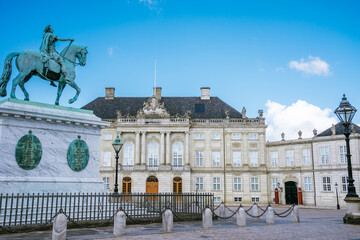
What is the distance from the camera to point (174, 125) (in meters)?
45.6

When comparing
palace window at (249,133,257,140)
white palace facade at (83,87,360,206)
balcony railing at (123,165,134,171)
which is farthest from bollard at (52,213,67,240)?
palace window at (249,133,257,140)

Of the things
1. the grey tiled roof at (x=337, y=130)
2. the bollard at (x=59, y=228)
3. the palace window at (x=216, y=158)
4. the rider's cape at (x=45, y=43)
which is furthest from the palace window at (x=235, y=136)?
the bollard at (x=59, y=228)

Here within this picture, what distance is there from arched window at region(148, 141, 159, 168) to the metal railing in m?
28.6

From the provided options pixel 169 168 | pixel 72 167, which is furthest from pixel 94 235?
pixel 169 168

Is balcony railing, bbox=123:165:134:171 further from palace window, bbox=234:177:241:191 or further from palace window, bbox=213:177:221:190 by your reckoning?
palace window, bbox=234:177:241:191

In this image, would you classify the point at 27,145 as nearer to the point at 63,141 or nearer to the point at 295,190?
the point at 63,141

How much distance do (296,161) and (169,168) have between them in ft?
53.1

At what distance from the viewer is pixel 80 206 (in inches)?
498

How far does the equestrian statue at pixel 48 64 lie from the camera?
45.8 feet

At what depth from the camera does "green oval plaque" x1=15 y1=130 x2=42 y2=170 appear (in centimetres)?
1257

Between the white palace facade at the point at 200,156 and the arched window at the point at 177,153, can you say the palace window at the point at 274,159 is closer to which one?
the white palace facade at the point at 200,156

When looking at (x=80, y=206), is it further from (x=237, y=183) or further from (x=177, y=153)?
(x=237, y=183)

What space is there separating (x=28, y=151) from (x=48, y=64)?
A: 3842 millimetres

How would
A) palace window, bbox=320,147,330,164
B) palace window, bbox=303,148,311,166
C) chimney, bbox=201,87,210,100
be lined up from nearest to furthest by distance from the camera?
1. palace window, bbox=320,147,330,164
2. palace window, bbox=303,148,311,166
3. chimney, bbox=201,87,210,100
